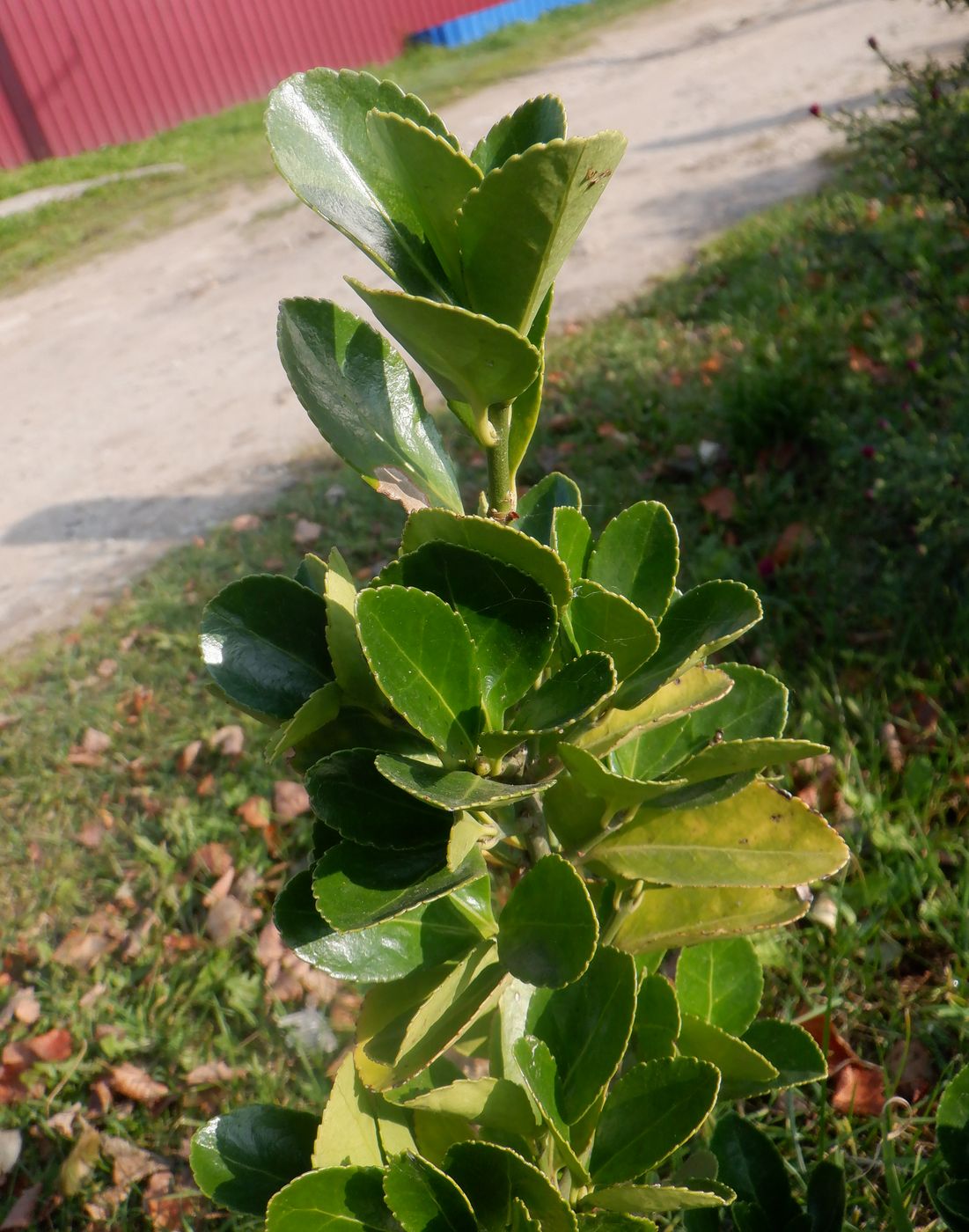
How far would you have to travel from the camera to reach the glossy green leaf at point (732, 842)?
873 mm

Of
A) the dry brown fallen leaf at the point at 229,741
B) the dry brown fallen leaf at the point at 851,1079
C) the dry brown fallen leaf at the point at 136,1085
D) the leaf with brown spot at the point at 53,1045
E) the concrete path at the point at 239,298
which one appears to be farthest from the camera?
the concrete path at the point at 239,298

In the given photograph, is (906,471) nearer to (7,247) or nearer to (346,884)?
(346,884)

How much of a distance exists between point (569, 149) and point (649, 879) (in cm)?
58

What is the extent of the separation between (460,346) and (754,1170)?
0.95 m

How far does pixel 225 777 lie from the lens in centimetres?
291

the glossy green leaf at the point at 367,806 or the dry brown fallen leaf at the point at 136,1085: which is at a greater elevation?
the glossy green leaf at the point at 367,806

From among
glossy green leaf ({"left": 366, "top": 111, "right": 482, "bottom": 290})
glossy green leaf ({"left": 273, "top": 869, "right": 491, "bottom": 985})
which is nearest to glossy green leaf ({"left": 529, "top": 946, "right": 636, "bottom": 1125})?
glossy green leaf ({"left": 273, "top": 869, "right": 491, "bottom": 985})

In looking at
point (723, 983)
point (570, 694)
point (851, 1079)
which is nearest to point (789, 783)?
point (851, 1079)

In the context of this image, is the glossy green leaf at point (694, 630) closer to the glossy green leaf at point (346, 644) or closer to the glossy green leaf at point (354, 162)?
the glossy green leaf at point (346, 644)

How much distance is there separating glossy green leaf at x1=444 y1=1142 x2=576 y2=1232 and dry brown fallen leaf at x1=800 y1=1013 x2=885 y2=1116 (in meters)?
1.08

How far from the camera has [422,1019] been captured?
810mm

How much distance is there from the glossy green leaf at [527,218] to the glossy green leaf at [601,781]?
0.31 metres

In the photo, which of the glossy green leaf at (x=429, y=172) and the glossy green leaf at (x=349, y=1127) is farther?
the glossy green leaf at (x=349, y=1127)

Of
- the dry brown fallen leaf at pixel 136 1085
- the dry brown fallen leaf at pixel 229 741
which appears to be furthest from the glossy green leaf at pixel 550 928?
the dry brown fallen leaf at pixel 229 741
